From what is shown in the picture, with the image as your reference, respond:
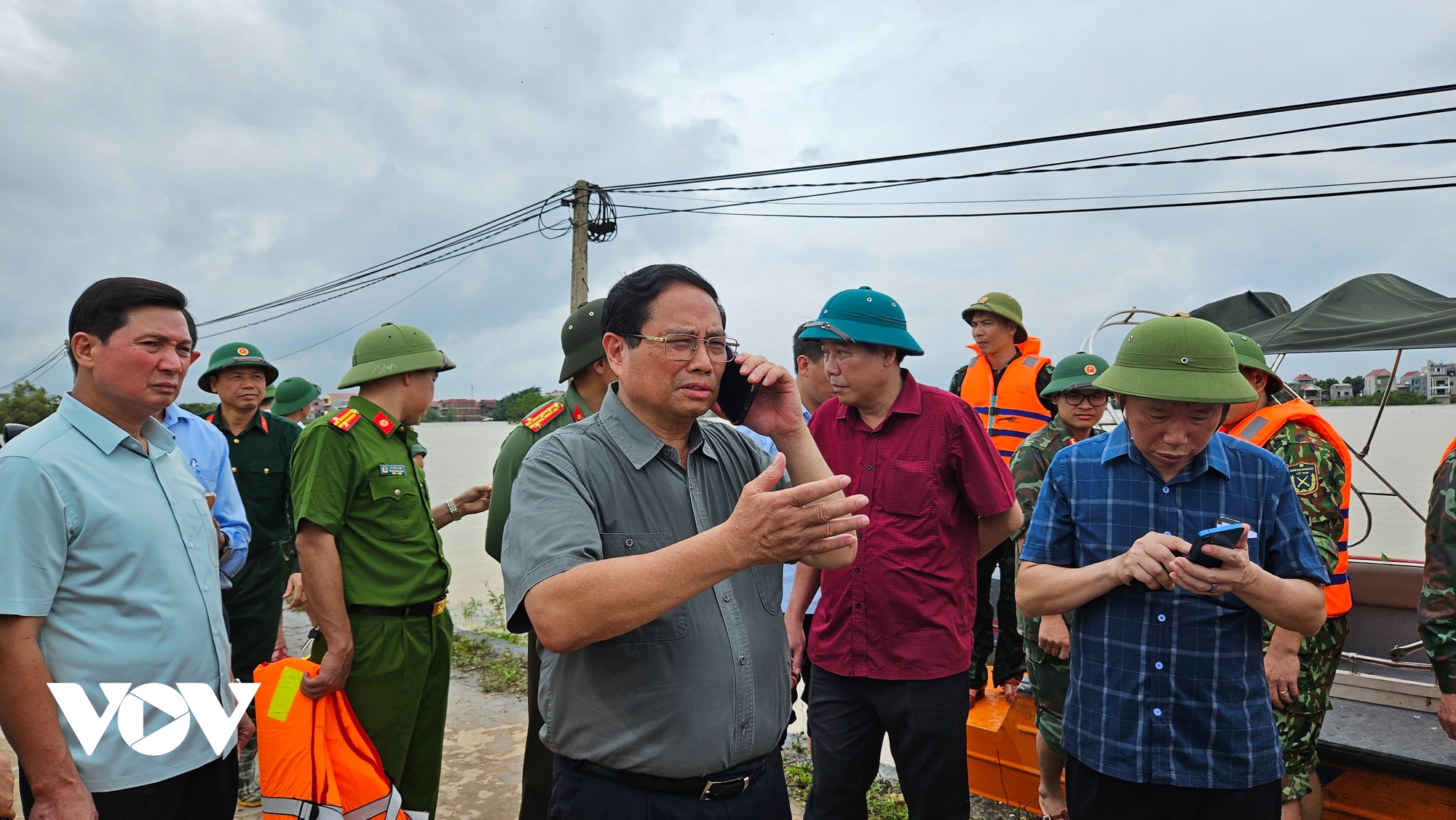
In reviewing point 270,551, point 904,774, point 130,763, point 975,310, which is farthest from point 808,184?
point 130,763

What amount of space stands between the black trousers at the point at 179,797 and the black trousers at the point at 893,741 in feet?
6.06

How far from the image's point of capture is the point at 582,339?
3107 millimetres

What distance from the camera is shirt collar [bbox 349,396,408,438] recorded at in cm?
294

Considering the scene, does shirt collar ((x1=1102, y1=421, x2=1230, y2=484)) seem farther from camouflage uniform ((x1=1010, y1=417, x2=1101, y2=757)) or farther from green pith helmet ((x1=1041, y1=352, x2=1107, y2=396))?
green pith helmet ((x1=1041, y1=352, x2=1107, y2=396))

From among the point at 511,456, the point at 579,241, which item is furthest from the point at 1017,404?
the point at 579,241

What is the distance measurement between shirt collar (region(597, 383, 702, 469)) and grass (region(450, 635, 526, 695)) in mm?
4055

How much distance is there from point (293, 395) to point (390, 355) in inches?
157

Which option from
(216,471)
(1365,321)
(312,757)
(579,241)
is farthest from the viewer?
(579,241)

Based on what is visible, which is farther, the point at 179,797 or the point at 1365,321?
the point at 1365,321

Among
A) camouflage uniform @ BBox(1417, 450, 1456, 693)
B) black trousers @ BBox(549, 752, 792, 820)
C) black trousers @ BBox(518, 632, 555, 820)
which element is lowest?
black trousers @ BBox(518, 632, 555, 820)

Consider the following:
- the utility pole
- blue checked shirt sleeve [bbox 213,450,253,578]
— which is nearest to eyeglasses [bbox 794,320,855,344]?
blue checked shirt sleeve [bbox 213,450,253,578]

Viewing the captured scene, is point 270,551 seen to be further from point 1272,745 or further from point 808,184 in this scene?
point 808,184

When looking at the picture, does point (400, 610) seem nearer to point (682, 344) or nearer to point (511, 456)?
point (511, 456)

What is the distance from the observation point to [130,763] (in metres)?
1.95
